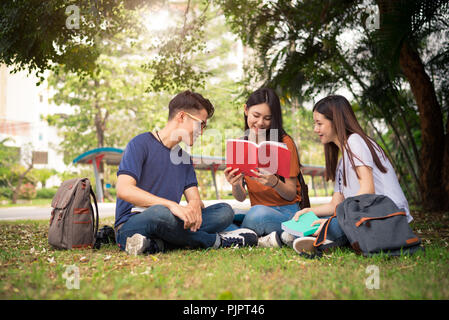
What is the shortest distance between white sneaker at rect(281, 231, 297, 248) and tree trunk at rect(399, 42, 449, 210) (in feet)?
18.1

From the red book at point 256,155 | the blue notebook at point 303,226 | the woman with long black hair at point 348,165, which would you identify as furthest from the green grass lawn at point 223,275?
the red book at point 256,155

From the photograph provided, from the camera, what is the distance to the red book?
2.90 meters

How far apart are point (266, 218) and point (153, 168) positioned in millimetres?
1035

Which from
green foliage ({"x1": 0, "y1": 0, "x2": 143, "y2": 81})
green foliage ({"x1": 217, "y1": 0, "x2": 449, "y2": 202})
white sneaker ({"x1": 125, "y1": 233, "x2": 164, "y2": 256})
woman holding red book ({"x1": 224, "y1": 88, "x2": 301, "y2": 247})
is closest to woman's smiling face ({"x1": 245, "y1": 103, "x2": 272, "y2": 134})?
woman holding red book ({"x1": 224, "y1": 88, "x2": 301, "y2": 247})

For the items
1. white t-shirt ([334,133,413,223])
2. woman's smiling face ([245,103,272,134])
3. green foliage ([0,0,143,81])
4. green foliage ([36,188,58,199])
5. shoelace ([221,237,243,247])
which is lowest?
green foliage ([36,188,58,199])

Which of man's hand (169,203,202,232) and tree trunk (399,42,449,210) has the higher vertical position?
tree trunk (399,42,449,210)

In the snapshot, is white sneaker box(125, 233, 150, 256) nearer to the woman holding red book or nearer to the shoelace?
the shoelace

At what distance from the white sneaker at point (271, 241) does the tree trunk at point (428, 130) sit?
5543 millimetres

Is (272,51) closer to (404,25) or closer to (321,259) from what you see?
(404,25)

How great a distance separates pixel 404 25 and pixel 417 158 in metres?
4.75

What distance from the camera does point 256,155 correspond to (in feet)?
9.57

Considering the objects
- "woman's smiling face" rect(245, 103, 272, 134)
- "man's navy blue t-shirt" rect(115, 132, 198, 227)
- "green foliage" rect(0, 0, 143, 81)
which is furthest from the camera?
"green foliage" rect(0, 0, 143, 81)
